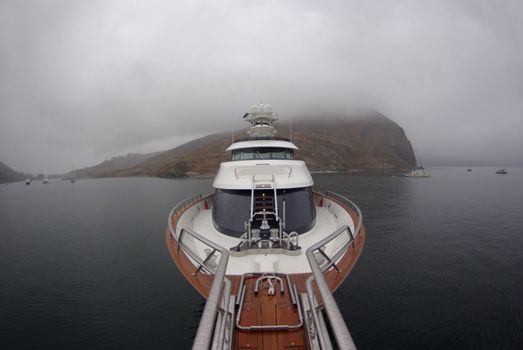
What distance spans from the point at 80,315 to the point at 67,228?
20430 mm

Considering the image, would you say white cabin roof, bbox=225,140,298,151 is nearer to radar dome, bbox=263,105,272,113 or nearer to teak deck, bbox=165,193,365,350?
radar dome, bbox=263,105,272,113

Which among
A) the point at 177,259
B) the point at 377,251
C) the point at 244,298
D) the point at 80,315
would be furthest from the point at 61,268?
the point at 377,251

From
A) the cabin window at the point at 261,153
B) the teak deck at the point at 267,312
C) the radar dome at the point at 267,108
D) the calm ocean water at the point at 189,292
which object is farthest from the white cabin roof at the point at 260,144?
the calm ocean water at the point at 189,292

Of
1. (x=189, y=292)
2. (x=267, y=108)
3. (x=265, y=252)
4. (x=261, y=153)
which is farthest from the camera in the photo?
(x=267, y=108)

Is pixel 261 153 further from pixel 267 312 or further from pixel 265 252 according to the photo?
pixel 267 312

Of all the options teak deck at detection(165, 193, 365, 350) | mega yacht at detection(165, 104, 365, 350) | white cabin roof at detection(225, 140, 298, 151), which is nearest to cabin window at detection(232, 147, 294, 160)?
mega yacht at detection(165, 104, 365, 350)

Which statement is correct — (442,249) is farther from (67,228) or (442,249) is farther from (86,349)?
(67,228)

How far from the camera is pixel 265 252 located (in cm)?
870

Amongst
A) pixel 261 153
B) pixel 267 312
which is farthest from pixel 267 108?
pixel 267 312

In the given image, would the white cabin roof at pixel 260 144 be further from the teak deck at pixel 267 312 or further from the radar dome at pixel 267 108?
the teak deck at pixel 267 312

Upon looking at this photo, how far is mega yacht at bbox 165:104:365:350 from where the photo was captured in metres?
4.52

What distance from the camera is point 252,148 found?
14281mm

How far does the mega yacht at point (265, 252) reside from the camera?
4523 millimetres

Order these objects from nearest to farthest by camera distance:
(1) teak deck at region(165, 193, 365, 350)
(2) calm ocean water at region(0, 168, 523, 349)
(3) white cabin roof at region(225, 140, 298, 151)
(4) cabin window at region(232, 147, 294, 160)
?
(1) teak deck at region(165, 193, 365, 350) < (2) calm ocean water at region(0, 168, 523, 349) < (3) white cabin roof at region(225, 140, 298, 151) < (4) cabin window at region(232, 147, 294, 160)
